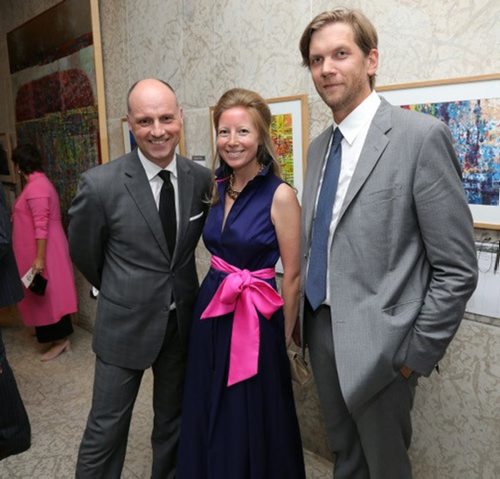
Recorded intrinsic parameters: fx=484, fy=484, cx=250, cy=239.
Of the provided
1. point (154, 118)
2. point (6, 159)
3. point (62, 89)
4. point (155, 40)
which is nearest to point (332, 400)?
point (154, 118)

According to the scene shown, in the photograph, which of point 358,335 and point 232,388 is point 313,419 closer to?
point 232,388

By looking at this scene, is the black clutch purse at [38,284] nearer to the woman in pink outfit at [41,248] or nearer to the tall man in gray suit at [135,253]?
the woman in pink outfit at [41,248]

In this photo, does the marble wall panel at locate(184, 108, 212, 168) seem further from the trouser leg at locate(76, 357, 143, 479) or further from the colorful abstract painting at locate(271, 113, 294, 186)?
the trouser leg at locate(76, 357, 143, 479)

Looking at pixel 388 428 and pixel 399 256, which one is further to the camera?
pixel 388 428

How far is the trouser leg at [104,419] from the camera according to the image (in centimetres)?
188

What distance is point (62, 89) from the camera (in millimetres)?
3883

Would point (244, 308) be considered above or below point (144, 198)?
below

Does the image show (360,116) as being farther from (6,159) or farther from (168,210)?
(6,159)

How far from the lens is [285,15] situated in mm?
2191

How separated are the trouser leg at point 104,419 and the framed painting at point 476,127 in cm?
145

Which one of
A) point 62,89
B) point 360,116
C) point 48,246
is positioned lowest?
point 48,246

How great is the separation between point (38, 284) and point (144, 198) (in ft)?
6.97

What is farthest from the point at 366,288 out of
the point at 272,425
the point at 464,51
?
the point at 464,51

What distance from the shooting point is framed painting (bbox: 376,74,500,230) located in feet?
5.29
